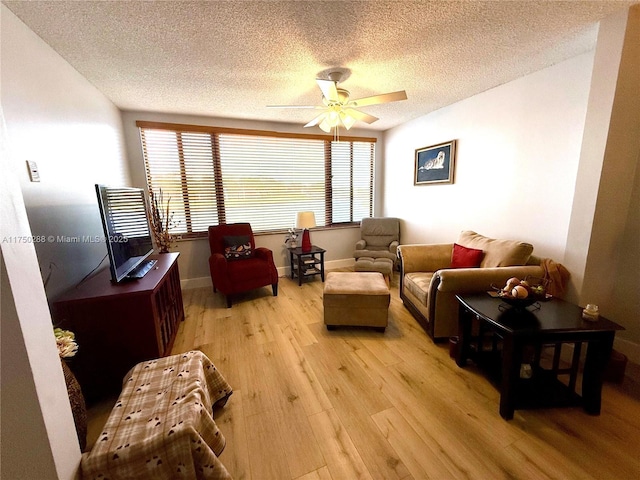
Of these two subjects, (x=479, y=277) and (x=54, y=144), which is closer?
(x=54, y=144)

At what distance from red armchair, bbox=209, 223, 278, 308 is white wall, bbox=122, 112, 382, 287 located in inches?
17.0

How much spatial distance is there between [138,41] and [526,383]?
Answer: 3.44 metres

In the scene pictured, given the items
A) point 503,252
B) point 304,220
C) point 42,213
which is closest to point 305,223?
point 304,220

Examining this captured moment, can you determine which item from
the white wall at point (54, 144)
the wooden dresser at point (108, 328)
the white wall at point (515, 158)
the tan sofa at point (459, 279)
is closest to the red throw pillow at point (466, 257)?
the tan sofa at point (459, 279)

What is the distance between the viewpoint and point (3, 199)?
2.30ft

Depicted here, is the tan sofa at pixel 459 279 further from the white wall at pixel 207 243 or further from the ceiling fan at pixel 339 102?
the white wall at pixel 207 243

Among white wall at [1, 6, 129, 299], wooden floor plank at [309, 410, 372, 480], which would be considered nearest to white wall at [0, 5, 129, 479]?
white wall at [1, 6, 129, 299]

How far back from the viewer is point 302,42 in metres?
1.75

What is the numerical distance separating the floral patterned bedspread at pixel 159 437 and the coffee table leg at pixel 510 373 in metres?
1.54

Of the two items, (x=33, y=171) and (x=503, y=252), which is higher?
(x=33, y=171)

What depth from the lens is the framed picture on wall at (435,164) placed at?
3.16 metres

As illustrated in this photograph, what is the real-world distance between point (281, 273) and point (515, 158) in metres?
3.32

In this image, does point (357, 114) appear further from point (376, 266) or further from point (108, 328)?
point (108, 328)

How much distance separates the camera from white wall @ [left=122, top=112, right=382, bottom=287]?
319cm
